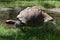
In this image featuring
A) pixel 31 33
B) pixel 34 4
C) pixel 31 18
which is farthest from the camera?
pixel 34 4

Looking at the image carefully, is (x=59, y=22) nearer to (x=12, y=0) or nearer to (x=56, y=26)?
(x=56, y=26)

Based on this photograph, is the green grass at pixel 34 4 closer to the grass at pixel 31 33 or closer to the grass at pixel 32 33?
the grass at pixel 32 33

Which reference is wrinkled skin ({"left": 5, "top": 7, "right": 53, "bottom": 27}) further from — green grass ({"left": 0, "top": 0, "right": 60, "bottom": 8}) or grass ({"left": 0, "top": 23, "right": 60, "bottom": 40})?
green grass ({"left": 0, "top": 0, "right": 60, "bottom": 8})

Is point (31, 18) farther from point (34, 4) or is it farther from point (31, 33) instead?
point (34, 4)

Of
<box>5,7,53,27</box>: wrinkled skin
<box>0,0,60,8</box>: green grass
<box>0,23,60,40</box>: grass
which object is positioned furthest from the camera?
<box>0,0,60,8</box>: green grass

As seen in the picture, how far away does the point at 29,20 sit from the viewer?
5.02 metres

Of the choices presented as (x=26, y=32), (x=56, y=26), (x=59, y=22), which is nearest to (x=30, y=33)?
(x=26, y=32)

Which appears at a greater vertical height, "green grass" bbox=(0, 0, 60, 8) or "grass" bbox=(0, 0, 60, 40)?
"green grass" bbox=(0, 0, 60, 8)

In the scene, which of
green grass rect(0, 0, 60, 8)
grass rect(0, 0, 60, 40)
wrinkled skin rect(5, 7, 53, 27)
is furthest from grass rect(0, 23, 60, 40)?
green grass rect(0, 0, 60, 8)

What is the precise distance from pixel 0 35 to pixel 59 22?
5.43ft

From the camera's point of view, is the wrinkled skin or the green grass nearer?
the wrinkled skin

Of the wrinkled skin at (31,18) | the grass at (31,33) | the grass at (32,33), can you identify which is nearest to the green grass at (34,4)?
the wrinkled skin at (31,18)

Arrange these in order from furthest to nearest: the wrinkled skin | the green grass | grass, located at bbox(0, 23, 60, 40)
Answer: the green grass < the wrinkled skin < grass, located at bbox(0, 23, 60, 40)

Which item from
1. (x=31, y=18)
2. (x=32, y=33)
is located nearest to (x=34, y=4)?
(x=31, y=18)
